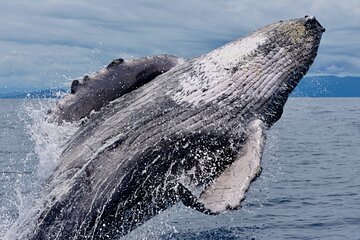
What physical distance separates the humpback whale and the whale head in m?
0.02

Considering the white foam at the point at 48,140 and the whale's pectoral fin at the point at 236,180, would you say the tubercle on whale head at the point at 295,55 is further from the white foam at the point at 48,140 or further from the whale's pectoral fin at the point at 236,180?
the white foam at the point at 48,140

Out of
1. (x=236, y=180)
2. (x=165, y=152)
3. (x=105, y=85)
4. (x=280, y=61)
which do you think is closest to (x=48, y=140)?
(x=105, y=85)

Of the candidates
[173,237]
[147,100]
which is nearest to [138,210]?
[147,100]

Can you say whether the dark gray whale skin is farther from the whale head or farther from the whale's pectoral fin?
the whale's pectoral fin

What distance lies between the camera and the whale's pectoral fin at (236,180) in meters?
7.72

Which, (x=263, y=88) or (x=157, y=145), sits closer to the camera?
(x=157, y=145)

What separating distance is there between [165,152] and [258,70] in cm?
191

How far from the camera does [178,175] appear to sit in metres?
8.37

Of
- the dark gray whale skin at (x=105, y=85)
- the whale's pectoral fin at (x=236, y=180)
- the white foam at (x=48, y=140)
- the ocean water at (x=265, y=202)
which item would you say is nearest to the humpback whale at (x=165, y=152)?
the whale's pectoral fin at (x=236, y=180)

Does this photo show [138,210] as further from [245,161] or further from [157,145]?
[245,161]

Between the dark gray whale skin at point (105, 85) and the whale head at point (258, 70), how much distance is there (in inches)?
30.2

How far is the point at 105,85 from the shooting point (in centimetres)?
966

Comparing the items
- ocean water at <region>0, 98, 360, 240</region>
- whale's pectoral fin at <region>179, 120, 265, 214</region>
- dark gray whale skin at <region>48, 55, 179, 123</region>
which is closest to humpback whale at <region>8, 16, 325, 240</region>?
whale's pectoral fin at <region>179, 120, 265, 214</region>

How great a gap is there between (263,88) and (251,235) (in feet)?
22.9
